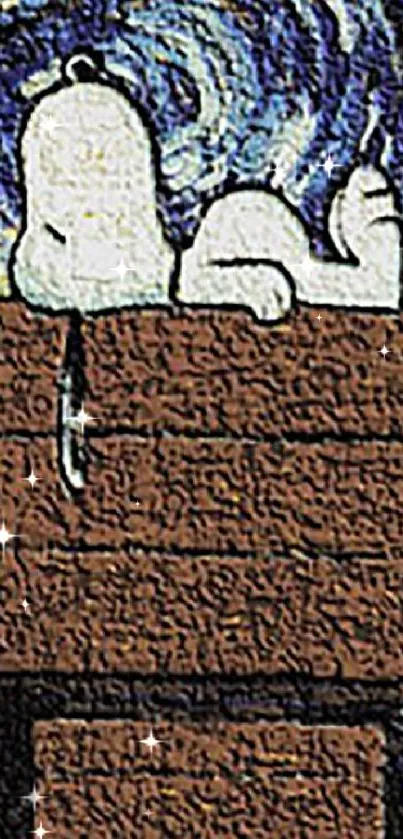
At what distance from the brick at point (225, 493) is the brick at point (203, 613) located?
2cm

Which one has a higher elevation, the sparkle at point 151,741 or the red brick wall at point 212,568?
the red brick wall at point 212,568

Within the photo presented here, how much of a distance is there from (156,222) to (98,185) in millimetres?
65

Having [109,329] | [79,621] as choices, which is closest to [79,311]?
[109,329]

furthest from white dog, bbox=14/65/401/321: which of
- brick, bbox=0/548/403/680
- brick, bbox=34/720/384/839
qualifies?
brick, bbox=34/720/384/839

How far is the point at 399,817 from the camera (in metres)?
1.44

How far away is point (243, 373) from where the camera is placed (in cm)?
139

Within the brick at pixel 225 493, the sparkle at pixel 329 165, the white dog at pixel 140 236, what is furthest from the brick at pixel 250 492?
the sparkle at pixel 329 165

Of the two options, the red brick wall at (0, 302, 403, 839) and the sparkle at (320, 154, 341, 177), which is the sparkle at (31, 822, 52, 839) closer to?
the red brick wall at (0, 302, 403, 839)

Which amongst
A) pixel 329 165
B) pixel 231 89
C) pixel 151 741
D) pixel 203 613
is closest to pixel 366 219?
pixel 329 165

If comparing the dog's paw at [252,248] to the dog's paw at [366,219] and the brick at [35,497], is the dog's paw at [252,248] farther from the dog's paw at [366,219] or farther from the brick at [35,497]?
the brick at [35,497]

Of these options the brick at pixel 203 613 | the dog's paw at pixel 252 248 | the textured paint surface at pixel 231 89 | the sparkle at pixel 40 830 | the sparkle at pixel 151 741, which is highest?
the textured paint surface at pixel 231 89

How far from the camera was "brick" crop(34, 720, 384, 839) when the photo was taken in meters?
1.44

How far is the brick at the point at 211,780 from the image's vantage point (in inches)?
56.6

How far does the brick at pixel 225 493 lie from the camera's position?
4.61 feet
